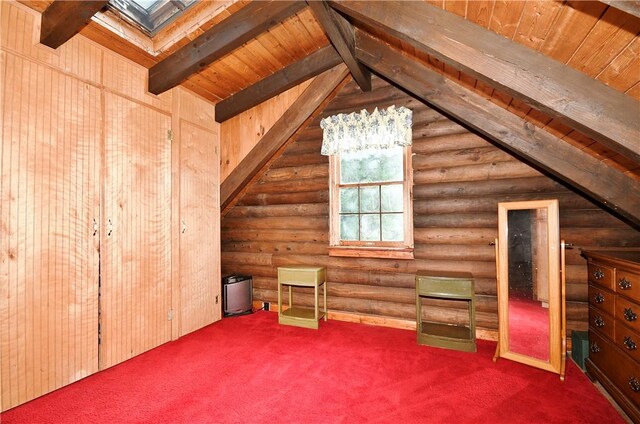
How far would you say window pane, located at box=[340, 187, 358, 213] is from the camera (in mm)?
3895

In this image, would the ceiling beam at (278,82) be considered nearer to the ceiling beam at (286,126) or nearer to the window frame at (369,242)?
the ceiling beam at (286,126)

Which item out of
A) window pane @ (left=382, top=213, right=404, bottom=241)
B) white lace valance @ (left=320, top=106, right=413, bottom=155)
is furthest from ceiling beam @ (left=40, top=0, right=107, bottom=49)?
window pane @ (left=382, top=213, right=404, bottom=241)

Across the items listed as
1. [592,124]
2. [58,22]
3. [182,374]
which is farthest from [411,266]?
[58,22]

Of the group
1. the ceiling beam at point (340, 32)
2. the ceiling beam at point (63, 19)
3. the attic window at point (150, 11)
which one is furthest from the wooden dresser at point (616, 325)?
the ceiling beam at point (63, 19)

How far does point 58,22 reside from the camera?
209 cm

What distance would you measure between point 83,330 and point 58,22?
2472 mm

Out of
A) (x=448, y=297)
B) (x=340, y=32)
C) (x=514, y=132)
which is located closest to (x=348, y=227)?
(x=448, y=297)

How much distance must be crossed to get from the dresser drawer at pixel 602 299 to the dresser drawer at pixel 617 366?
25cm

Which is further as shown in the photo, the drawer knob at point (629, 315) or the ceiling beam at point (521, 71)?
the drawer knob at point (629, 315)

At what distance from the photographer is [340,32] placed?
2.58 meters

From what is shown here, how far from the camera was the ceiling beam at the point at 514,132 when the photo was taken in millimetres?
2141

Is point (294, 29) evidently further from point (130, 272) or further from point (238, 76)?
point (130, 272)

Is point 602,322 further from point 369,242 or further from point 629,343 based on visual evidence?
point 369,242

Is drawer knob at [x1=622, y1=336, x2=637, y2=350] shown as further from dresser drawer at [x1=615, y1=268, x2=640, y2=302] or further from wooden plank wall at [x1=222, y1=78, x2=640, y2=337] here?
wooden plank wall at [x1=222, y1=78, x2=640, y2=337]
